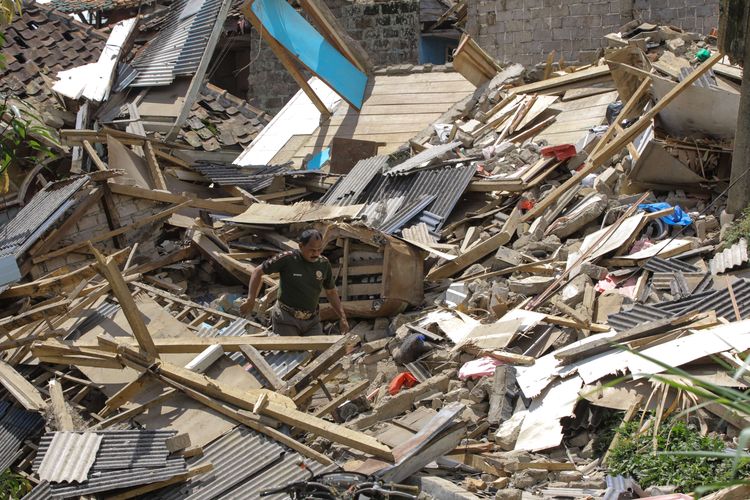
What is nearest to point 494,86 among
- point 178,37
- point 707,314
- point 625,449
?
point 178,37

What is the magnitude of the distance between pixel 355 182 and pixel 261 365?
6.16m

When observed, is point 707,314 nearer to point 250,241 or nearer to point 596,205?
point 596,205

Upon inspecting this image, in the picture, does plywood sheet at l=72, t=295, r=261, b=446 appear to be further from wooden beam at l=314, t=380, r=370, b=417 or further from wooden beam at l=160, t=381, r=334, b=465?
wooden beam at l=314, t=380, r=370, b=417

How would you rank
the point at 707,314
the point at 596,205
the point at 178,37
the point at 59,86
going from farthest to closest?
the point at 178,37 < the point at 59,86 < the point at 596,205 < the point at 707,314

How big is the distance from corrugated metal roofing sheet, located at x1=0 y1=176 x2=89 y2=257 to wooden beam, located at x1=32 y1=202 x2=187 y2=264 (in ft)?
0.94

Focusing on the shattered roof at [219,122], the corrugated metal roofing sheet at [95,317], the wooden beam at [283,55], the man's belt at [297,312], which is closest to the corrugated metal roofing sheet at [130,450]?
the corrugated metal roofing sheet at [95,317]

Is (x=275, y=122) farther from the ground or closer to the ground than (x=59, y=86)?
closer to the ground

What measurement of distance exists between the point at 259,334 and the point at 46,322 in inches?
82.1

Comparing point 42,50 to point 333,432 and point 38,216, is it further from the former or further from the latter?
point 333,432

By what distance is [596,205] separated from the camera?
10.9m

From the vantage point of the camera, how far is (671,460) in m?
6.48

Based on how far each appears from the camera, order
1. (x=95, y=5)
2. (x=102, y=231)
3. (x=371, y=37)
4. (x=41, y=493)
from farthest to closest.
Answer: (x=95, y=5) < (x=371, y=37) < (x=102, y=231) < (x=41, y=493)

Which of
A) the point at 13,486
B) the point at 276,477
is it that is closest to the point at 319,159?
the point at 13,486

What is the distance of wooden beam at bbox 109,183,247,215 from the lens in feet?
40.9
